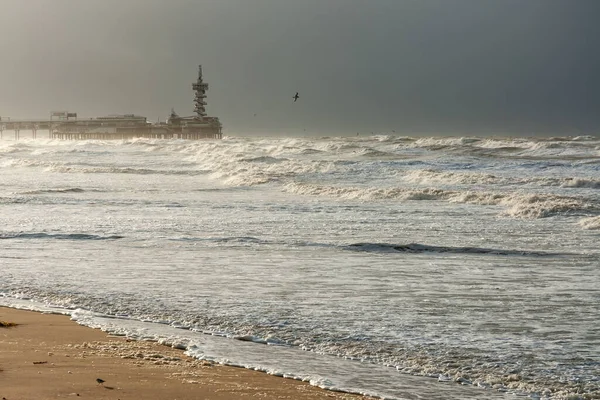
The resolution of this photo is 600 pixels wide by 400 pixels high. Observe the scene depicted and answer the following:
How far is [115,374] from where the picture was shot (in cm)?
539

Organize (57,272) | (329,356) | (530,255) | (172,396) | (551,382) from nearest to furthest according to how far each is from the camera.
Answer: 1. (172,396)
2. (551,382)
3. (329,356)
4. (57,272)
5. (530,255)

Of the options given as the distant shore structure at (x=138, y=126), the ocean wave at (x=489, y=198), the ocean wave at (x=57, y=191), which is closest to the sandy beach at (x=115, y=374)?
the ocean wave at (x=489, y=198)

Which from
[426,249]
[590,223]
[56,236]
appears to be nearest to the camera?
[426,249]

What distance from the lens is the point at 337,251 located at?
475 inches

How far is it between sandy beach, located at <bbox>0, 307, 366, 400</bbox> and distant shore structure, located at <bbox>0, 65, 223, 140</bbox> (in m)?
135

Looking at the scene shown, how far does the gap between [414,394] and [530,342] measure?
165 cm

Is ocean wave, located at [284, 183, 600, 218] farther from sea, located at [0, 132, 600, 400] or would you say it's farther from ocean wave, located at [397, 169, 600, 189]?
ocean wave, located at [397, 169, 600, 189]

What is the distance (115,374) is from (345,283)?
426 cm

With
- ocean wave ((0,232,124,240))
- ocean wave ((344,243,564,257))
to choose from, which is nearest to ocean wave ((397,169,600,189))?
ocean wave ((344,243,564,257))

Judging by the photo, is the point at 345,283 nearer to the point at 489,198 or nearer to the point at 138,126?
the point at 489,198

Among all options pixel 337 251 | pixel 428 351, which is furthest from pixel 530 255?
pixel 428 351

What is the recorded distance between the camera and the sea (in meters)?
5.90

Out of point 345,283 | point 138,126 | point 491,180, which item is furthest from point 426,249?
point 138,126

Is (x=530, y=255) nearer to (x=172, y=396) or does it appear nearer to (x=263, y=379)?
(x=263, y=379)
